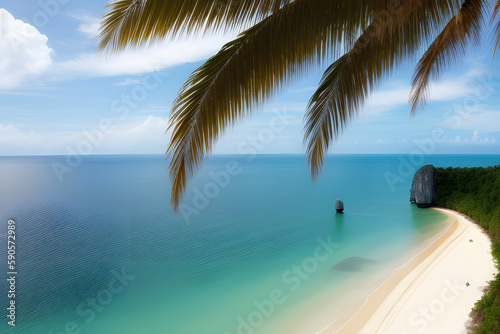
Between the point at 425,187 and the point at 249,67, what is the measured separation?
27.5 m

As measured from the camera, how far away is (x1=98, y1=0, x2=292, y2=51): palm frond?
218 centimetres

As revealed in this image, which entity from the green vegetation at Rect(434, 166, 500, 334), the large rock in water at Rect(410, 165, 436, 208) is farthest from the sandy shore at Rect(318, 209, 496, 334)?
the large rock in water at Rect(410, 165, 436, 208)

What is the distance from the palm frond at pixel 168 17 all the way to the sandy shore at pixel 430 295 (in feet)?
27.2

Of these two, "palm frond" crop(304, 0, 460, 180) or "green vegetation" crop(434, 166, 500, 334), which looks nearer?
"palm frond" crop(304, 0, 460, 180)

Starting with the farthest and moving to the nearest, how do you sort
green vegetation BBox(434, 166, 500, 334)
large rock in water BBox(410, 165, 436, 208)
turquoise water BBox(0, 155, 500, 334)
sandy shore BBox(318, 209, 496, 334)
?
large rock in water BBox(410, 165, 436, 208), turquoise water BBox(0, 155, 500, 334), sandy shore BBox(318, 209, 496, 334), green vegetation BBox(434, 166, 500, 334)

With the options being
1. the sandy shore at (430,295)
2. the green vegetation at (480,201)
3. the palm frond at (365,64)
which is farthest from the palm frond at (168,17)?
the sandy shore at (430,295)

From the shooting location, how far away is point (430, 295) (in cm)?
1015

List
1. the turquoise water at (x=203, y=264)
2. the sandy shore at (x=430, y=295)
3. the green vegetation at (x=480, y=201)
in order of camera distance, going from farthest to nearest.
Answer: the turquoise water at (x=203, y=264) → the sandy shore at (x=430, y=295) → the green vegetation at (x=480, y=201)

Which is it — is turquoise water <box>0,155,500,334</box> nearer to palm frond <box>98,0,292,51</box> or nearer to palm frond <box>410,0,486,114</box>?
palm frond <box>410,0,486,114</box>

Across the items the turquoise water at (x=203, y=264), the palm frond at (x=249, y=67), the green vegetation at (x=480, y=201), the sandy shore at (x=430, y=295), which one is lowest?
the turquoise water at (x=203, y=264)

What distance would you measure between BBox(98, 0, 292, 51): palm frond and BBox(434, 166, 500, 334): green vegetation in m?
6.59

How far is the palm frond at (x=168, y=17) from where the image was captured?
86.0 inches

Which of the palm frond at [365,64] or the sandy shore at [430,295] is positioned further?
the sandy shore at [430,295]

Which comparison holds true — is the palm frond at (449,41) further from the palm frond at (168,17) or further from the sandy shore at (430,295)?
the sandy shore at (430,295)
